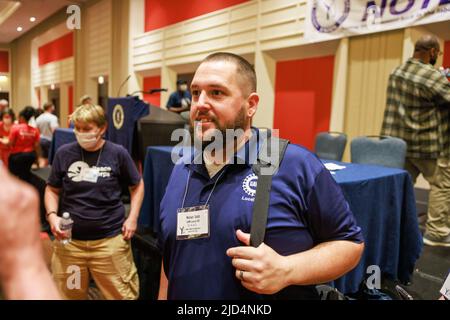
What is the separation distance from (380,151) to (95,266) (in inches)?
88.0

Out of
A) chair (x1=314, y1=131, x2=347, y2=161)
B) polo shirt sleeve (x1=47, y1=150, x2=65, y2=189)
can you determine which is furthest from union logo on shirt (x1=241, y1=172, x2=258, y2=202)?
chair (x1=314, y1=131, x2=347, y2=161)

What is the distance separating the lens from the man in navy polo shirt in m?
0.92

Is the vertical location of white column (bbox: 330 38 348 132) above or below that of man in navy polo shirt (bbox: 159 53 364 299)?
above

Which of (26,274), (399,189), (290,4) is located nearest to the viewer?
(26,274)

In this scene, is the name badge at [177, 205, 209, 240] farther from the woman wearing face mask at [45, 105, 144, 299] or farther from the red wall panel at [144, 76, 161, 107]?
the red wall panel at [144, 76, 161, 107]

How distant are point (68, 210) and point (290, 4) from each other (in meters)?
→ 4.30

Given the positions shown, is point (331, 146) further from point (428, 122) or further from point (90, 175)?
point (90, 175)

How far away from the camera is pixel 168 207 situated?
1.08 metres

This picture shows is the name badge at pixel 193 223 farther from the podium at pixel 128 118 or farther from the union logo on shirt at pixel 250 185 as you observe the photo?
the podium at pixel 128 118

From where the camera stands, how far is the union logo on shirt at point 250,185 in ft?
3.09

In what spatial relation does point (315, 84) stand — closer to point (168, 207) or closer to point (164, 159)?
point (164, 159)

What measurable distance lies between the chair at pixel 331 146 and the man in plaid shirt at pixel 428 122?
0.55 metres

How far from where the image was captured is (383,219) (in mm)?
2127
